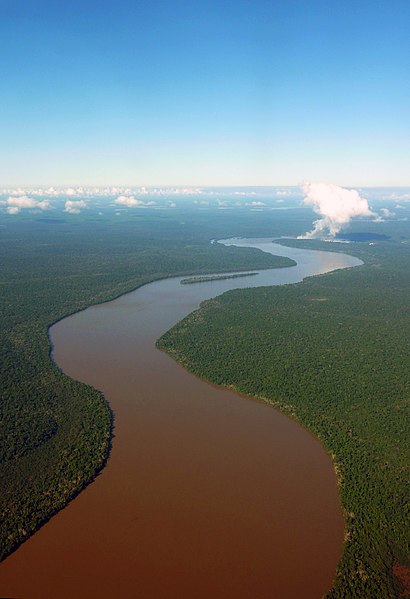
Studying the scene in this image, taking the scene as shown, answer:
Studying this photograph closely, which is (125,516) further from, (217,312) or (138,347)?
(217,312)

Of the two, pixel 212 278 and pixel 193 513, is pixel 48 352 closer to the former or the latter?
pixel 193 513

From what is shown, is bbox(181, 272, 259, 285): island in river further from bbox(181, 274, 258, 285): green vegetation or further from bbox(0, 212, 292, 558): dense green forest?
bbox(0, 212, 292, 558): dense green forest

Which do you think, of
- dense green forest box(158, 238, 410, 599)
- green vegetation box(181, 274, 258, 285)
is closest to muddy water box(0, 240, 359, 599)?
dense green forest box(158, 238, 410, 599)

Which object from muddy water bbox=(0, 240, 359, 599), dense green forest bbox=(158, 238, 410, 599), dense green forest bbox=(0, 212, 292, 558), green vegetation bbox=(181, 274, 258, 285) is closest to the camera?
muddy water bbox=(0, 240, 359, 599)

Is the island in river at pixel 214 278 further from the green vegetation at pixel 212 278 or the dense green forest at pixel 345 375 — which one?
the dense green forest at pixel 345 375

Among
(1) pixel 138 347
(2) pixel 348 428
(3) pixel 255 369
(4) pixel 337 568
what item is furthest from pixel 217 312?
(4) pixel 337 568

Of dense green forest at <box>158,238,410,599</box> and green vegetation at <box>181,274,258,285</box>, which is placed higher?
dense green forest at <box>158,238,410,599</box>

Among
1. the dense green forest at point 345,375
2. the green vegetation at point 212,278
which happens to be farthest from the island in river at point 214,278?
the dense green forest at point 345,375
